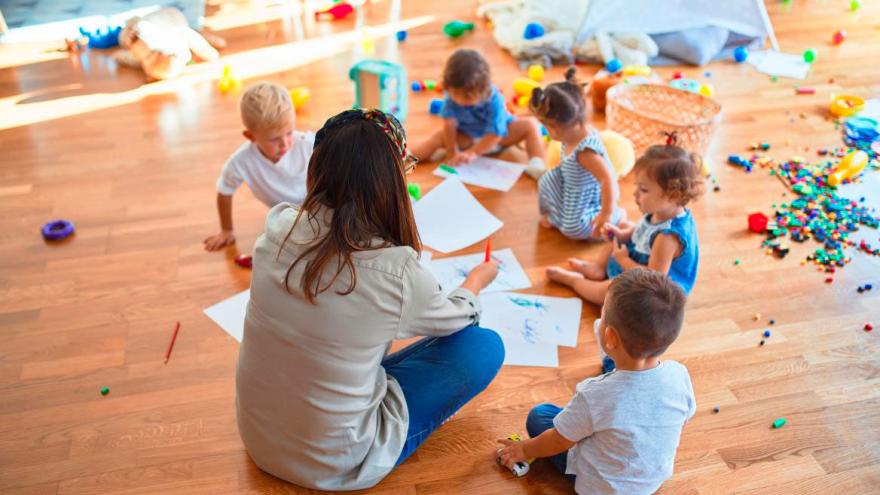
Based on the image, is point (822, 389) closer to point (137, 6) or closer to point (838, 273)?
point (838, 273)

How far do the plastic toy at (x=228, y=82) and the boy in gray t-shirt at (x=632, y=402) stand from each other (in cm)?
206

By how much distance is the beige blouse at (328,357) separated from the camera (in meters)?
1.12

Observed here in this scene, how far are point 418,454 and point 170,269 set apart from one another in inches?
35.9

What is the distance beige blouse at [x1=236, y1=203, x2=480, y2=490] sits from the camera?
1124 millimetres

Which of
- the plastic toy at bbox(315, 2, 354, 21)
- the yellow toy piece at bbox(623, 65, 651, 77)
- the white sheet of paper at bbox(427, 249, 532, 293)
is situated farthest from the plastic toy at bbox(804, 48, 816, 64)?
the plastic toy at bbox(315, 2, 354, 21)

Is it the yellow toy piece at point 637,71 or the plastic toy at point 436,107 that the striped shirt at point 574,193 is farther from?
the yellow toy piece at point 637,71

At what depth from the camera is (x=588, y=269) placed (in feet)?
6.27

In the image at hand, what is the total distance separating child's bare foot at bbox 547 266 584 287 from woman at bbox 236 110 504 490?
1.80 feet

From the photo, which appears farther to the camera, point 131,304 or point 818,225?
point 818,225

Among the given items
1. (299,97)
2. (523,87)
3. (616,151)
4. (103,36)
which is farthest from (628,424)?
(103,36)

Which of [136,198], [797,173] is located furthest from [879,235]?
[136,198]

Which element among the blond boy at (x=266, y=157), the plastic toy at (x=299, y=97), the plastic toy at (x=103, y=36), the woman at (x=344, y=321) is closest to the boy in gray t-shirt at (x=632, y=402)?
the woman at (x=344, y=321)

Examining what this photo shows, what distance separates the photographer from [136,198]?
7.25 feet

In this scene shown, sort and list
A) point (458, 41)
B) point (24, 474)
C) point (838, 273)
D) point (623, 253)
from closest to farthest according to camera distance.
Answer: point (24, 474)
point (623, 253)
point (838, 273)
point (458, 41)
